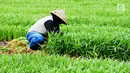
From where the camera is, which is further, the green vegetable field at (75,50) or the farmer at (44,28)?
the farmer at (44,28)

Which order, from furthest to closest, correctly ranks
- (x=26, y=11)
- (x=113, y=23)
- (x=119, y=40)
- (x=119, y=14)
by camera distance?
(x=26, y=11) → (x=119, y=14) → (x=113, y=23) → (x=119, y=40)

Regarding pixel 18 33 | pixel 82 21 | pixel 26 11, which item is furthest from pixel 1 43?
pixel 26 11

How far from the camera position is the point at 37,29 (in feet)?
22.1

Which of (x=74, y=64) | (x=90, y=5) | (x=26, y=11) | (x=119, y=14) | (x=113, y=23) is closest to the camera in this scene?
(x=74, y=64)

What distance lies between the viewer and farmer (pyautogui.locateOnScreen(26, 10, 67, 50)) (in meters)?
6.41

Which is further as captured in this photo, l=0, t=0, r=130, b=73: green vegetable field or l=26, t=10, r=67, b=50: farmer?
l=26, t=10, r=67, b=50: farmer

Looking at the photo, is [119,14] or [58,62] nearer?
[58,62]

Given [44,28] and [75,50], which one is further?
[44,28]

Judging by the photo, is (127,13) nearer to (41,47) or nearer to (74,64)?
(41,47)

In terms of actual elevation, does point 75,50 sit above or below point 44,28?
below

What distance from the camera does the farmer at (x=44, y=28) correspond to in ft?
21.0

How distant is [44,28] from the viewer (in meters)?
6.71

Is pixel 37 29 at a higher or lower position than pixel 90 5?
higher

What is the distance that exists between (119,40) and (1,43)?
8.73 ft
